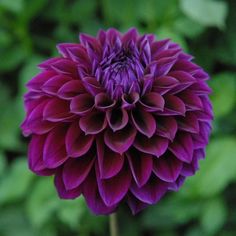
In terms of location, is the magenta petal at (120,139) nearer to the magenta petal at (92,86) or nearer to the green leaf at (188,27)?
the magenta petal at (92,86)

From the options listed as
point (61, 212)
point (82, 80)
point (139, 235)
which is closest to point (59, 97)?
point (82, 80)

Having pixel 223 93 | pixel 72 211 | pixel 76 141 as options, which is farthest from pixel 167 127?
pixel 223 93

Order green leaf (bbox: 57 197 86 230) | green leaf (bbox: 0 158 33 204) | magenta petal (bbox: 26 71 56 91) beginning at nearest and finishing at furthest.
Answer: magenta petal (bbox: 26 71 56 91) < green leaf (bbox: 57 197 86 230) < green leaf (bbox: 0 158 33 204)

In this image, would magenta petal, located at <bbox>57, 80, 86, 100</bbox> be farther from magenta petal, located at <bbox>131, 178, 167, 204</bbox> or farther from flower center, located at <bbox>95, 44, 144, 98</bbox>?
magenta petal, located at <bbox>131, 178, 167, 204</bbox>

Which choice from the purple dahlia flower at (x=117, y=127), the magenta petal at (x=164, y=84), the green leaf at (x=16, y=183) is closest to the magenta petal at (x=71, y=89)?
the purple dahlia flower at (x=117, y=127)

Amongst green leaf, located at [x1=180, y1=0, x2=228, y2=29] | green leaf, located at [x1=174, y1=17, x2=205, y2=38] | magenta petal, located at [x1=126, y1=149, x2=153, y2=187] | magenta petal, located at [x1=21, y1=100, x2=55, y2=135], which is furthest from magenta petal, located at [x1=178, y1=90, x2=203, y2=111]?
green leaf, located at [x1=174, y1=17, x2=205, y2=38]

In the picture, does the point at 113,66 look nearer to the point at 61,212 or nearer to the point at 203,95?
the point at 203,95
